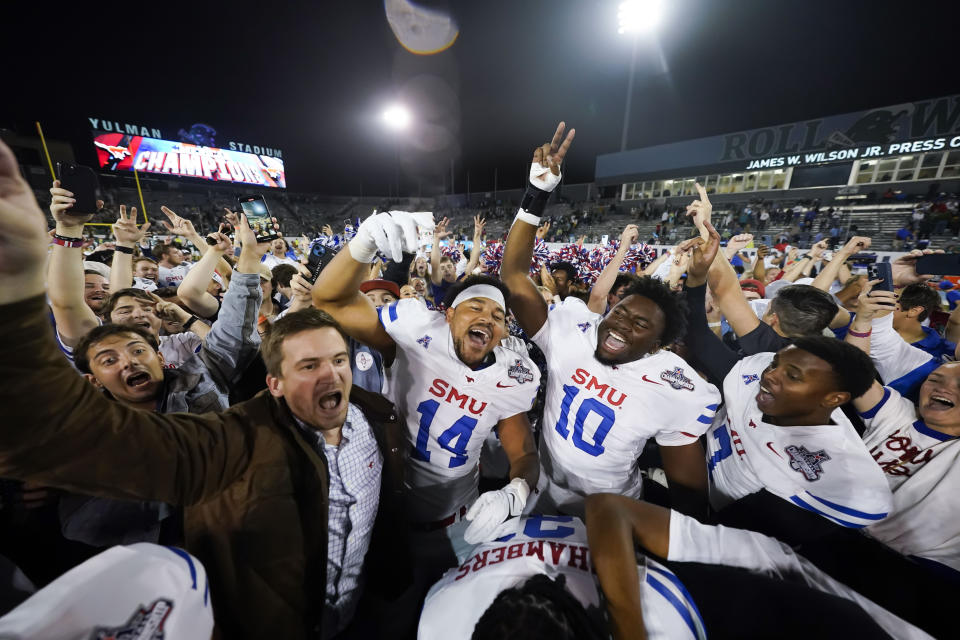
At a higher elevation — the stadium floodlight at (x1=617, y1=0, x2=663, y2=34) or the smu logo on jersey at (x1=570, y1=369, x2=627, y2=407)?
the stadium floodlight at (x1=617, y1=0, x2=663, y2=34)

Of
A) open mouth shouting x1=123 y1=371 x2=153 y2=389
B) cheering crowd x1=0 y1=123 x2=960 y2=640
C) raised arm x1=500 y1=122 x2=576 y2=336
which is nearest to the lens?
cheering crowd x1=0 y1=123 x2=960 y2=640

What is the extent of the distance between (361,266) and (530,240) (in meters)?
1.50

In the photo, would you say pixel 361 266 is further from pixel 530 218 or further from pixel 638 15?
pixel 638 15

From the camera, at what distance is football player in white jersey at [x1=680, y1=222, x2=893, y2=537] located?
70.6 inches

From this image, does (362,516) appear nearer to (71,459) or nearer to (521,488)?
(521,488)

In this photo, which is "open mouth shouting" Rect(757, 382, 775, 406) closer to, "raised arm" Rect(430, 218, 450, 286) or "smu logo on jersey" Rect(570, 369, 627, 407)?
"smu logo on jersey" Rect(570, 369, 627, 407)

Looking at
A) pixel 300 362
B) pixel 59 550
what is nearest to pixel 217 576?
pixel 300 362

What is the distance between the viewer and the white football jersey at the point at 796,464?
1.77 metres

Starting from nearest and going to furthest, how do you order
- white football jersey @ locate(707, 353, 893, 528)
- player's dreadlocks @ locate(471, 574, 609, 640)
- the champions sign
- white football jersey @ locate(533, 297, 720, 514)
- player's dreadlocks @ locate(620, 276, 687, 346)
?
1. player's dreadlocks @ locate(471, 574, 609, 640)
2. white football jersey @ locate(707, 353, 893, 528)
3. white football jersey @ locate(533, 297, 720, 514)
4. player's dreadlocks @ locate(620, 276, 687, 346)
5. the champions sign

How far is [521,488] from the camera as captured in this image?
2.12 meters

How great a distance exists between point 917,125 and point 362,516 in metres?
34.1

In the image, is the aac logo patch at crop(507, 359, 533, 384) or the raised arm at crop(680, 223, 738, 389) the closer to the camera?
the aac logo patch at crop(507, 359, 533, 384)

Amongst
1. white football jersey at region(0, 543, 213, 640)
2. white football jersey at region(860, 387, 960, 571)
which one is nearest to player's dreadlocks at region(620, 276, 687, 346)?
white football jersey at region(860, 387, 960, 571)

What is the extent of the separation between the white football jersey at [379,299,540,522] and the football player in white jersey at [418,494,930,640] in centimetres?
85
